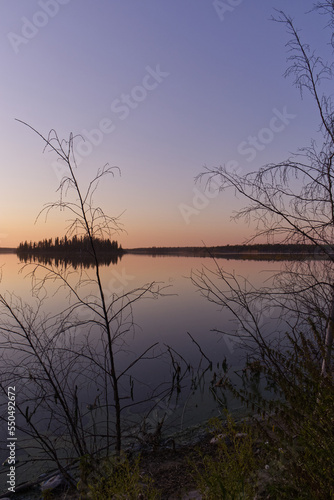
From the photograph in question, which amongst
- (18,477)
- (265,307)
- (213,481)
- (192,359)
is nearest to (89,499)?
(213,481)

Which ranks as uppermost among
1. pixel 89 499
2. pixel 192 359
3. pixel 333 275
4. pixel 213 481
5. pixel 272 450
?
pixel 333 275

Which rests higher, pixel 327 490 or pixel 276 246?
pixel 276 246

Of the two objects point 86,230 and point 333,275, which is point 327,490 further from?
point 86,230

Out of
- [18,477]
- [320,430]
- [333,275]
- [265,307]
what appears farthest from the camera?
[18,477]

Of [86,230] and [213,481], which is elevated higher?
[86,230]

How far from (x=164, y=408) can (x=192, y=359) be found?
12.5 ft

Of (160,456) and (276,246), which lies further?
(160,456)

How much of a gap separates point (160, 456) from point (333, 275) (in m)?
4.09

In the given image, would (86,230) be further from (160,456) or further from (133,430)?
(133,430)

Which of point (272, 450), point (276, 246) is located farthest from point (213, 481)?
point (276, 246)

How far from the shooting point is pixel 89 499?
11.2ft

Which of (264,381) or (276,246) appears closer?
(276,246)

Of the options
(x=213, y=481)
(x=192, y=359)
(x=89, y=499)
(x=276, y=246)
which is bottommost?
(x=192, y=359)

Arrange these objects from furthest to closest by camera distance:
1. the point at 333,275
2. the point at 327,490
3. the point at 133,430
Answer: the point at 133,430 → the point at 333,275 → the point at 327,490
